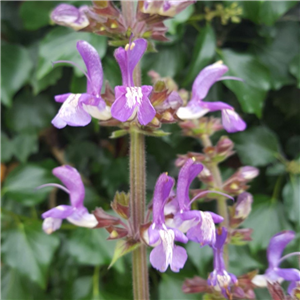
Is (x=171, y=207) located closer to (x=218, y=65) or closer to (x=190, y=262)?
(x=218, y=65)

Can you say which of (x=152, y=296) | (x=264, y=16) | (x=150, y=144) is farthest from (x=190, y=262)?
(x=264, y=16)

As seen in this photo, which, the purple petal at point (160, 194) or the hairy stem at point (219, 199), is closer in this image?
the purple petal at point (160, 194)

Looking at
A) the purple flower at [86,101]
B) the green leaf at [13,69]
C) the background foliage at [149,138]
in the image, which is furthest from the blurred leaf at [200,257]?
the green leaf at [13,69]

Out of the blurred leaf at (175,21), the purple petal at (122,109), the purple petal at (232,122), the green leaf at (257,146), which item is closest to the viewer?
the purple petal at (122,109)

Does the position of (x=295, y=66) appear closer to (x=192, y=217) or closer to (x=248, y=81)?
(x=248, y=81)

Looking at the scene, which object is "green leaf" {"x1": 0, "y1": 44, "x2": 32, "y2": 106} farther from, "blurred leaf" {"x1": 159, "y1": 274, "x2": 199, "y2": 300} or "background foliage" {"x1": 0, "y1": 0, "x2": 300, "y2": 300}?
"blurred leaf" {"x1": 159, "y1": 274, "x2": 199, "y2": 300}

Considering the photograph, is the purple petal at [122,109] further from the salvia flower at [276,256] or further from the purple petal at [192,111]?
the salvia flower at [276,256]

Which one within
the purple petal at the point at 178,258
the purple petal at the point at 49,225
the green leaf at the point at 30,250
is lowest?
the green leaf at the point at 30,250

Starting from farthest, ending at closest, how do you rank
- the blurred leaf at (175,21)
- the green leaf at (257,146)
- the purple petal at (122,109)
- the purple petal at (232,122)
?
the green leaf at (257,146) < the blurred leaf at (175,21) < the purple petal at (232,122) < the purple petal at (122,109)
